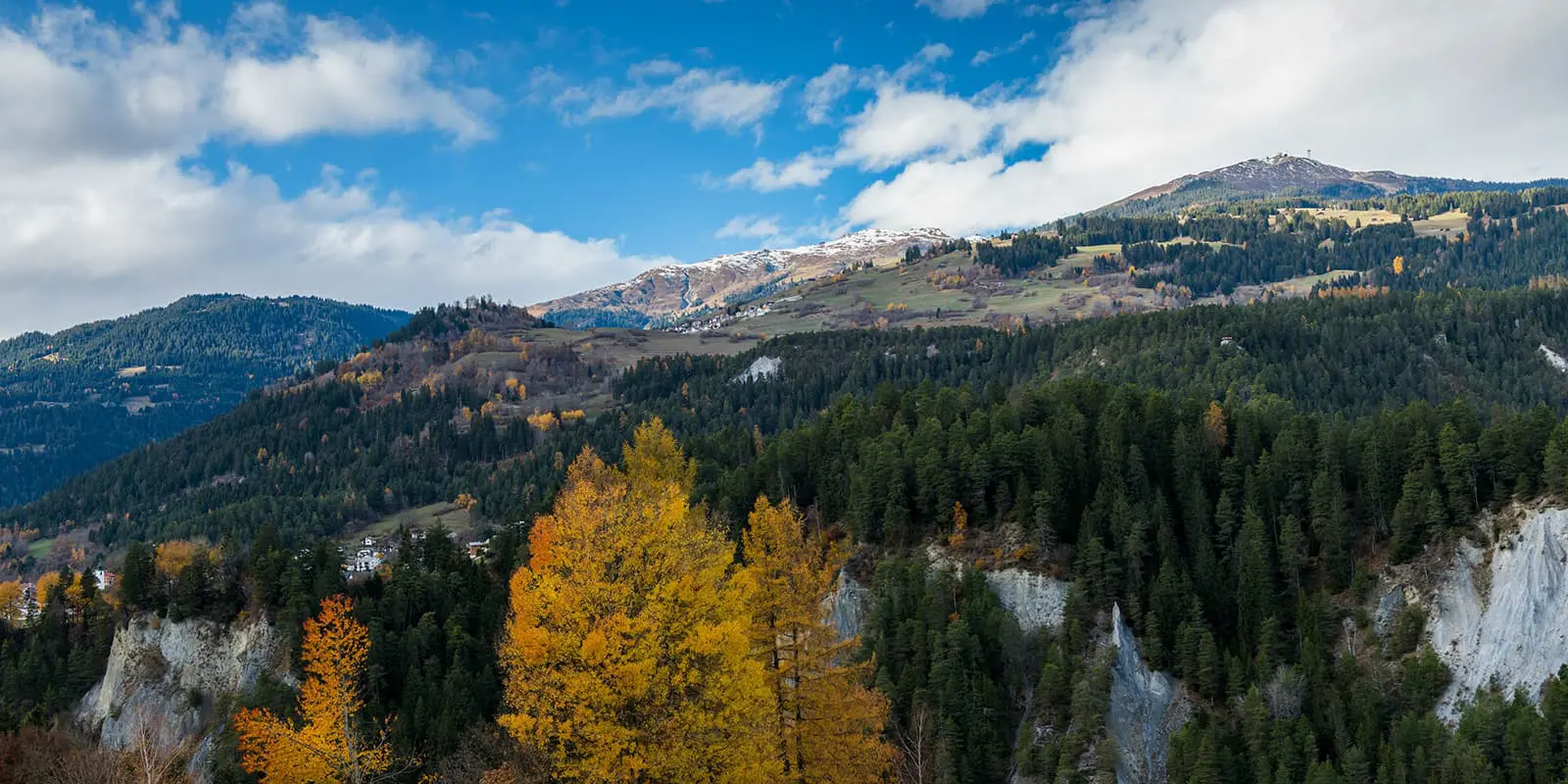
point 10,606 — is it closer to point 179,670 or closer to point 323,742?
point 179,670

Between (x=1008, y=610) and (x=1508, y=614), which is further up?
(x=1008, y=610)

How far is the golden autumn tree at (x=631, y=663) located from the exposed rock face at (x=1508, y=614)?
71331 mm

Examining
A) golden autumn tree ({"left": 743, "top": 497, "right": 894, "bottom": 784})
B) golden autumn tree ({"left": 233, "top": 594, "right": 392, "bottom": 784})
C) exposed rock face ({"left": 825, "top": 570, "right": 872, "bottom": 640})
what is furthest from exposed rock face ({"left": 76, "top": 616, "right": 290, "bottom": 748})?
golden autumn tree ({"left": 743, "top": 497, "right": 894, "bottom": 784})

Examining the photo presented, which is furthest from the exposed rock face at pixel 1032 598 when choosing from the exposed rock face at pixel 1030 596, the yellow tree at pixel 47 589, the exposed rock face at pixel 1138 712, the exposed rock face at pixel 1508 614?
the yellow tree at pixel 47 589

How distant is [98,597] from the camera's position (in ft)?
359

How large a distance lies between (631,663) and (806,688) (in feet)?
38.9

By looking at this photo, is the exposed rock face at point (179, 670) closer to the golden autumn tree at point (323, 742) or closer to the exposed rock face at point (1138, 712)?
the golden autumn tree at point (323, 742)

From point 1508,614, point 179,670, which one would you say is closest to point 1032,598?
point 1508,614

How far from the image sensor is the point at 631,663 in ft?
78.3

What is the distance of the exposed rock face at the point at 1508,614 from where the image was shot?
70.6 meters

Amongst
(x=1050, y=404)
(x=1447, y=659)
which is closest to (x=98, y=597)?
(x=1050, y=404)

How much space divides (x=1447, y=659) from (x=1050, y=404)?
4100 centimetres

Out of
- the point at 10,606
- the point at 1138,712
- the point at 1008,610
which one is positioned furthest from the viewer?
the point at 10,606

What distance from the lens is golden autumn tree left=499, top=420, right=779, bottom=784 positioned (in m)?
24.0
